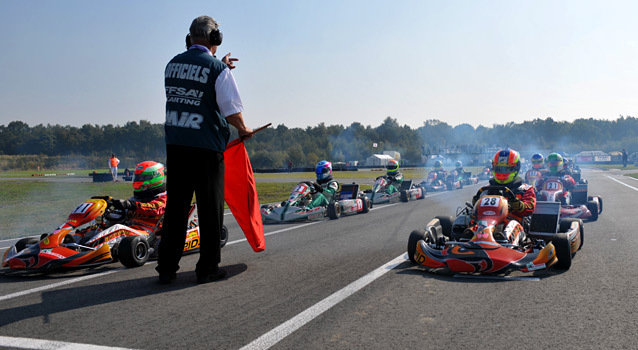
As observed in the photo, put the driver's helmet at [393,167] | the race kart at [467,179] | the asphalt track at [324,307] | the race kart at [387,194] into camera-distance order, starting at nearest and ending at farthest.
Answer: the asphalt track at [324,307], the race kart at [387,194], the driver's helmet at [393,167], the race kart at [467,179]

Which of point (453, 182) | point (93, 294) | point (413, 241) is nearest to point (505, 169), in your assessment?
point (413, 241)

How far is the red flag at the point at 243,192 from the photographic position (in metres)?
4.86

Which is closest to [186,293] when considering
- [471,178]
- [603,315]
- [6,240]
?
[603,315]

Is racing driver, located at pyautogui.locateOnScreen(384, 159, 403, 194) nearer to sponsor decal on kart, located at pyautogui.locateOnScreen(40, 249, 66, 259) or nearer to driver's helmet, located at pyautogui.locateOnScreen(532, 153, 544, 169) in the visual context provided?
driver's helmet, located at pyautogui.locateOnScreen(532, 153, 544, 169)

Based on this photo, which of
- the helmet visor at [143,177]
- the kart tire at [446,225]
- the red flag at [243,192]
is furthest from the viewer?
the kart tire at [446,225]

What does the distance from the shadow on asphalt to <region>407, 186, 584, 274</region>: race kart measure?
1.98m

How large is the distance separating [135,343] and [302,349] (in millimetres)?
956

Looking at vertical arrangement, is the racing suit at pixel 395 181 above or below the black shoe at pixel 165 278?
above

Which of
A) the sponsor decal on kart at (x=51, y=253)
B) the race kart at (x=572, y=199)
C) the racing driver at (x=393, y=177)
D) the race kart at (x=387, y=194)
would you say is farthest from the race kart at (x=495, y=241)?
the racing driver at (x=393, y=177)

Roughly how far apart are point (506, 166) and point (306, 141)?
65.8m

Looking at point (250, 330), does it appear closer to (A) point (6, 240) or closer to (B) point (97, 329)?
(B) point (97, 329)

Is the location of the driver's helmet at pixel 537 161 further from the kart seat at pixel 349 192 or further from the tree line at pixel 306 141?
the tree line at pixel 306 141

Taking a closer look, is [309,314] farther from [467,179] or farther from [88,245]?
[467,179]

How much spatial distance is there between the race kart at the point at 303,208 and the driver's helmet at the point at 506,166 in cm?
444
